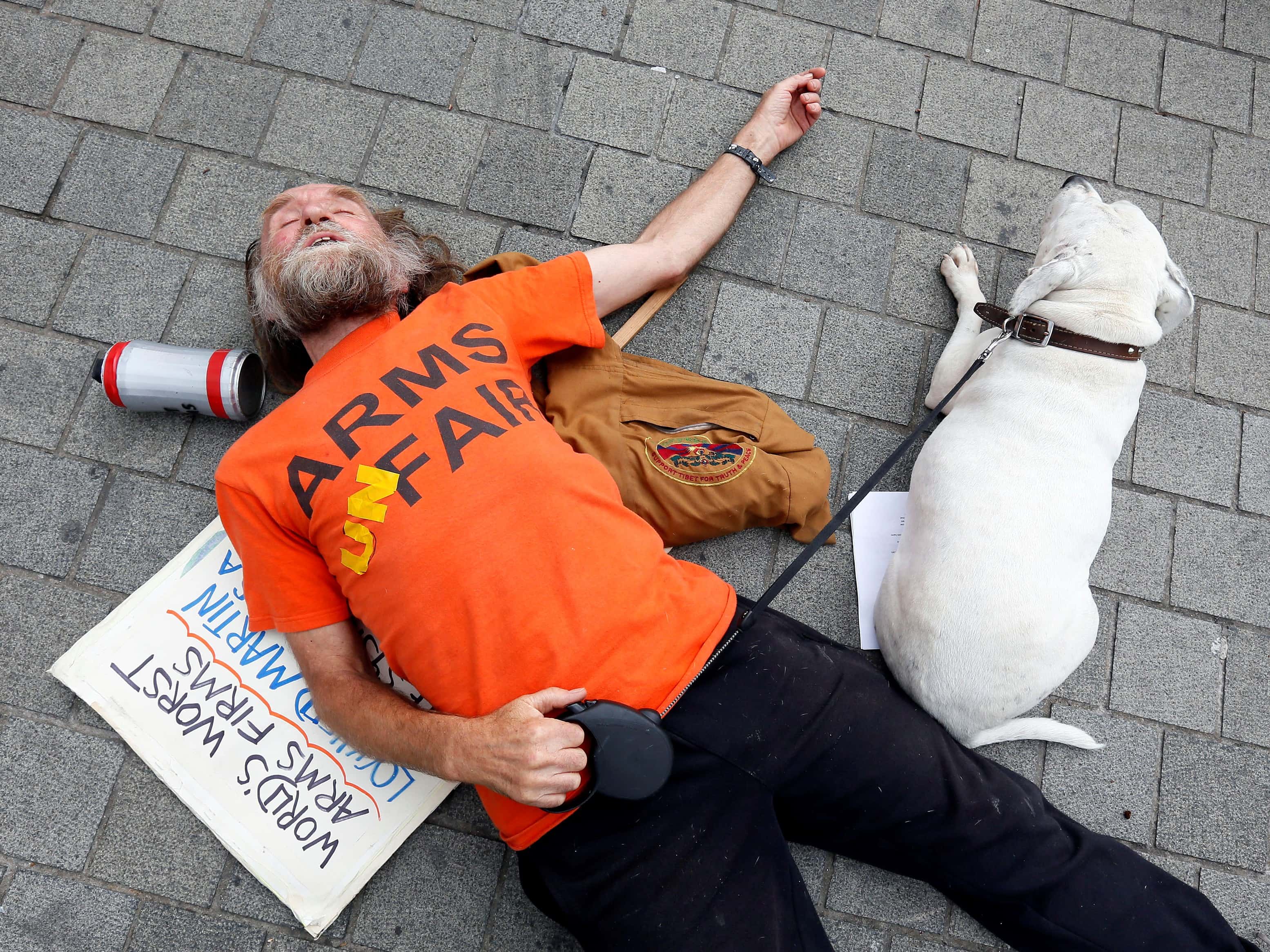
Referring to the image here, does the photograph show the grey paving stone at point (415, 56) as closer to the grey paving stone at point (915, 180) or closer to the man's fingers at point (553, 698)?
the grey paving stone at point (915, 180)

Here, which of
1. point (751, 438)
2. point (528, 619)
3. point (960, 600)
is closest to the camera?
point (528, 619)

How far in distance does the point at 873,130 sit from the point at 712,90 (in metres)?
0.67

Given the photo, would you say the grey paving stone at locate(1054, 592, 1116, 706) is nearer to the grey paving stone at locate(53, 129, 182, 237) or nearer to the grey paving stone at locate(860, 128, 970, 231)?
the grey paving stone at locate(860, 128, 970, 231)

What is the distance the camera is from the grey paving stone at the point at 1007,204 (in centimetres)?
304

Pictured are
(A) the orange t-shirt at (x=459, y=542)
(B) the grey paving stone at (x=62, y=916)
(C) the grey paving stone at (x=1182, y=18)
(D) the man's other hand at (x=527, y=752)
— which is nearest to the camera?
(D) the man's other hand at (x=527, y=752)

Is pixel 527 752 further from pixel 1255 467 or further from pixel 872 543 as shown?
pixel 1255 467

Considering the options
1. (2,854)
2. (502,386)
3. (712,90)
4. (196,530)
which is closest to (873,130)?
(712,90)

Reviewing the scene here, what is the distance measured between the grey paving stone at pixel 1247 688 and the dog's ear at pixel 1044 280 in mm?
1468

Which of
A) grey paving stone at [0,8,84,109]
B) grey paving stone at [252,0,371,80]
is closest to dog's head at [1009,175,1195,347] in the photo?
grey paving stone at [252,0,371,80]

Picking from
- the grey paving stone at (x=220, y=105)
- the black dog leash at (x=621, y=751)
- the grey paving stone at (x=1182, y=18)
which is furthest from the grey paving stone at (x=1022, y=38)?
the black dog leash at (x=621, y=751)

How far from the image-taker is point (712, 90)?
3.10 m

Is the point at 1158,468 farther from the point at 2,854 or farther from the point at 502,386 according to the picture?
the point at 2,854

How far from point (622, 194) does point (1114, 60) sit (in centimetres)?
214

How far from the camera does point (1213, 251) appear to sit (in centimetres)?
309
